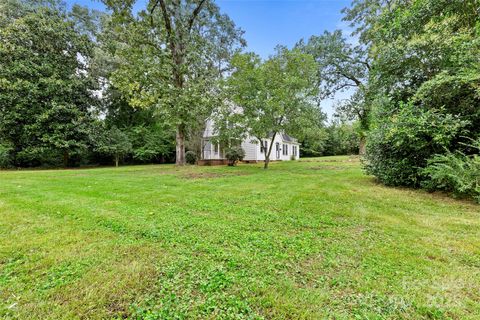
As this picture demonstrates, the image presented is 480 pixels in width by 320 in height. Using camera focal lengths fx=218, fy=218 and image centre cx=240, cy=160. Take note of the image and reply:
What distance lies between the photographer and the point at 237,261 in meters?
2.55

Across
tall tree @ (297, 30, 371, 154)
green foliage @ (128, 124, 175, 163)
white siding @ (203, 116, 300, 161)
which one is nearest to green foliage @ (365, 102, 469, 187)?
tall tree @ (297, 30, 371, 154)

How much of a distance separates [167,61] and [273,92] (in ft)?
21.0

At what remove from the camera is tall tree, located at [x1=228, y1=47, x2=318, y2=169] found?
1169cm

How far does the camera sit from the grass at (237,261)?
1.87 meters

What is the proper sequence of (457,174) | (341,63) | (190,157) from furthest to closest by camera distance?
(190,157), (341,63), (457,174)

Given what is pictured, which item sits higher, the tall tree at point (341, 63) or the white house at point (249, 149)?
the tall tree at point (341, 63)

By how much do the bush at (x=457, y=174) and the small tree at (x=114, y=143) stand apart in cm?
2019

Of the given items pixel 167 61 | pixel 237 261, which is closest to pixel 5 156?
pixel 167 61

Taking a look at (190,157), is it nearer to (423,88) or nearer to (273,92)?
(273,92)

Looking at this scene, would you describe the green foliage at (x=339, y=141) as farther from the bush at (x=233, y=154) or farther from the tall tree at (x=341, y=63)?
the bush at (x=233, y=154)

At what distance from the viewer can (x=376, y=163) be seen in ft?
25.6

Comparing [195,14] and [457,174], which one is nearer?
[457,174]

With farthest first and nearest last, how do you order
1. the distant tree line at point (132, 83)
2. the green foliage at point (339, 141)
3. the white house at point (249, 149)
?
the green foliage at point (339, 141) → the white house at point (249, 149) → the distant tree line at point (132, 83)

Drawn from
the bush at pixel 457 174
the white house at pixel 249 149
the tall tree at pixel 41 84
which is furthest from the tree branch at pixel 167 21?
the bush at pixel 457 174
